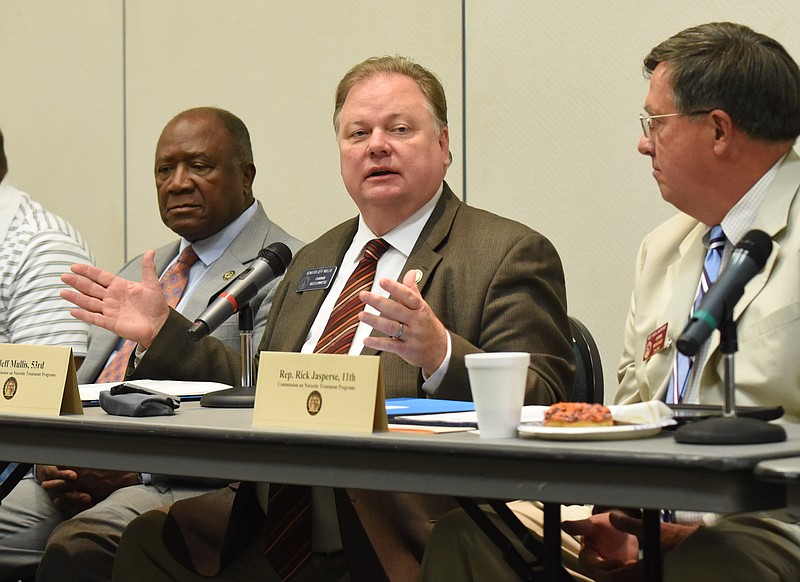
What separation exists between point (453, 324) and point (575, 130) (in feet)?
5.08

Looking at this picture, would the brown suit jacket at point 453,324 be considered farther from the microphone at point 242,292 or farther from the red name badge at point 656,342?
the microphone at point 242,292

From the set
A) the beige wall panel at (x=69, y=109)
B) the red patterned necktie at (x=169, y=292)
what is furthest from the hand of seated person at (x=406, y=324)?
the beige wall panel at (x=69, y=109)

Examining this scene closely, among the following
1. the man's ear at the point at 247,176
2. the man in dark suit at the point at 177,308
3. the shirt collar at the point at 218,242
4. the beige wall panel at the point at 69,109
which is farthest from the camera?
the beige wall panel at the point at 69,109

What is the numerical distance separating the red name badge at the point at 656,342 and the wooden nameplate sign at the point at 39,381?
105cm

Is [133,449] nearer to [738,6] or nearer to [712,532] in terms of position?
[712,532]

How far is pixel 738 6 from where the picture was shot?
330cm

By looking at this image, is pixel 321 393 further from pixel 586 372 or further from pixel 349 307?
pixel 586 372

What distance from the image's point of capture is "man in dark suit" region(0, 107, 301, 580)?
2.38m

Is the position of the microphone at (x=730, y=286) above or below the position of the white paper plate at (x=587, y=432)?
above

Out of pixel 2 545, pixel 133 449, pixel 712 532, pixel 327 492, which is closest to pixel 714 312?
pixel 712 532

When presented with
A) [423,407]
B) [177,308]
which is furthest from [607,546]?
[177,308]

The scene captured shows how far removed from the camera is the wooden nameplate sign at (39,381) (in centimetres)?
172

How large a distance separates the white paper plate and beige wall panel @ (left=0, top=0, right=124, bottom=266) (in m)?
3.47

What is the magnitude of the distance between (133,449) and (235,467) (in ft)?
0.63
